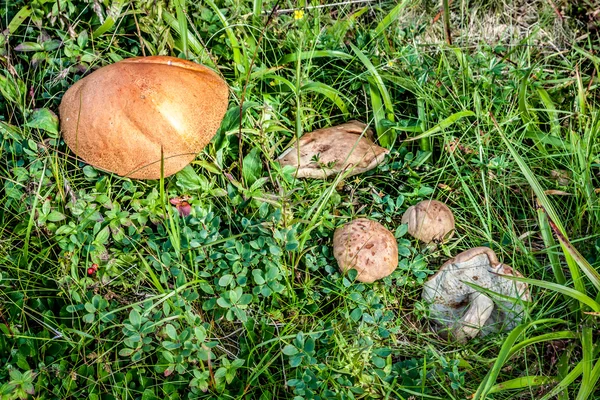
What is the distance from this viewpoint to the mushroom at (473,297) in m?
2.56

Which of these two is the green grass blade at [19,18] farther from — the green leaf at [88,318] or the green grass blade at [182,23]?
the green leaf at [88,318]

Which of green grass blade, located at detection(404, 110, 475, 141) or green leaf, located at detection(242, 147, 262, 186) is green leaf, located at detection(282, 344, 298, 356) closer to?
green leaf, located at detection(242, 147, 262, 186)

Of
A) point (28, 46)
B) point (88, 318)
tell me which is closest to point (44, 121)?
point (28, 46)

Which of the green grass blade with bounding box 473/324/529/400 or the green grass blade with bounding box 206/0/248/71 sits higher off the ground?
the green grass blade with bounding box 206/0/248/71

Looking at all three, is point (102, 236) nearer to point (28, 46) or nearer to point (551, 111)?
point (28, 46)

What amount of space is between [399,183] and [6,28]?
7.72 ft

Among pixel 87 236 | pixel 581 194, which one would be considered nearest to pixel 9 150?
pixel 87 236

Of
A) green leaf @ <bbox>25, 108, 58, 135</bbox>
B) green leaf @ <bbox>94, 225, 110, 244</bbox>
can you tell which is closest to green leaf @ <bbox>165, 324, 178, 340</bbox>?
green leaf @ <bbox>94, 225, 110, 244</bbox>

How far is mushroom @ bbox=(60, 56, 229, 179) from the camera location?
2.50 metres

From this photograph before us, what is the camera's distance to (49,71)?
9.92 feet

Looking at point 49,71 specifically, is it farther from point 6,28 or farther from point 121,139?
point 121,139

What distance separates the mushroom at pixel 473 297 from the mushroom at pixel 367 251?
0.93 feet

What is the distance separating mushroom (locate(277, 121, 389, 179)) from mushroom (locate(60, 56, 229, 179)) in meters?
0.50

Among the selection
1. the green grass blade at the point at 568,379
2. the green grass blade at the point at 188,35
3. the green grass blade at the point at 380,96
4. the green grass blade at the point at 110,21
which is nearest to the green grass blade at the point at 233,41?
the green grass blade at the point at 188,35
